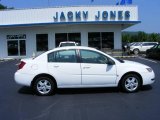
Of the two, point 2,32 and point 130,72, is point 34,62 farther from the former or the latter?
point 2,32

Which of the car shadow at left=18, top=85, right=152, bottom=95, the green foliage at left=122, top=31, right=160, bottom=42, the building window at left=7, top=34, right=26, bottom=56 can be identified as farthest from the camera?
the green foliage at left=122, top=31, right=160, bottom=42

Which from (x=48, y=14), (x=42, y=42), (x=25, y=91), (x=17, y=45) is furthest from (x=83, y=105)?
(x=17, y=45)

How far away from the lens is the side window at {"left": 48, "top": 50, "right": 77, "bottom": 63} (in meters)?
10.2

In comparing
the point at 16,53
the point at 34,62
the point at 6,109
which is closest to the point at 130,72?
the point at 34,62

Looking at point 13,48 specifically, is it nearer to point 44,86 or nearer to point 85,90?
point 85,90

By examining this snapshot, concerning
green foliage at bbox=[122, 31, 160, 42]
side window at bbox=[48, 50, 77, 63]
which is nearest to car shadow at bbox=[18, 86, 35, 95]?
side window at bbox=[48, 50, 77, 63]

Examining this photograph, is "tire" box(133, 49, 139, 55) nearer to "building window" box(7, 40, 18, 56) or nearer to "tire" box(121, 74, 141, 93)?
"building window" box(7, 40, 18, 56)

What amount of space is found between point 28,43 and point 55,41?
3.01 metres

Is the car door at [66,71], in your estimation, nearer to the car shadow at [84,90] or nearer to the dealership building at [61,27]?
the car shadow at [84,90]

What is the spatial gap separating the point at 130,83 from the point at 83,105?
7.52 ft

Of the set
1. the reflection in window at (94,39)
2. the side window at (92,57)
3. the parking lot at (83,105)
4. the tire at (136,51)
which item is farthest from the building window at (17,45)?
the side window at (92,57)

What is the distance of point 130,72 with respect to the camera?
10.3 metres

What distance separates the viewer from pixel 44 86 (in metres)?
10.2

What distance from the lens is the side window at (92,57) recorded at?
10.2 m
